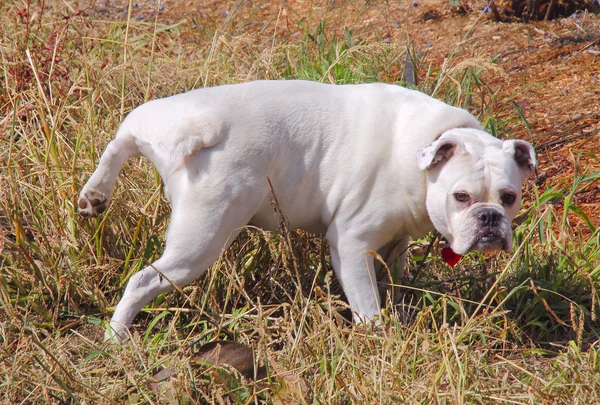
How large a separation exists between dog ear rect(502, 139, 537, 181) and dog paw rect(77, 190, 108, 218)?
1.81 metres

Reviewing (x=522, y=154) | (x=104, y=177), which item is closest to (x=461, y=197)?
(x=522, y=154)

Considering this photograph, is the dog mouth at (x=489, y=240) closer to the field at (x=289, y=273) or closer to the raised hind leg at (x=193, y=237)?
the field at (x=289, y=273)

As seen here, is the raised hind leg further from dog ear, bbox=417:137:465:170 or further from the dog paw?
dog ear, bbox=417:137:465:170

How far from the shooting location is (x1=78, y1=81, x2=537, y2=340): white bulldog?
10.9 feet

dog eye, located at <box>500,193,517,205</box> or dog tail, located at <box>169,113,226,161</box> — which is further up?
dog tail, located at <box>169,113,226,161</box>

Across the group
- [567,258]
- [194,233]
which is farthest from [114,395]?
[567,258]

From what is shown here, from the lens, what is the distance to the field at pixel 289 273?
2.98 metres

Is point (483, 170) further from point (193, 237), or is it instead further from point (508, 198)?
point (193, 237)

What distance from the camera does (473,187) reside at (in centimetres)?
329

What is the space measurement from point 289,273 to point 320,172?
487 mm

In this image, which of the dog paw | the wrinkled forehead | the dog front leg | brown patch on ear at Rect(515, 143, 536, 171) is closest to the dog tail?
the dog paw

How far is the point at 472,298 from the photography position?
395cm

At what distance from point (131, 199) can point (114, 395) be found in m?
1.44

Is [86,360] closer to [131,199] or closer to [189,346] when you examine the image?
[189,346]
